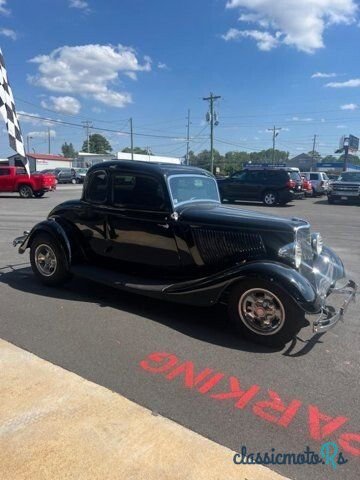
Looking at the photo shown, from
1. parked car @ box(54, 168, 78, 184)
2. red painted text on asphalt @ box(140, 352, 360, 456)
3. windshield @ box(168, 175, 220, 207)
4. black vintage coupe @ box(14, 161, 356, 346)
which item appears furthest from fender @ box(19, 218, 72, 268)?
parked car @ box(54, 168, 78, 184)

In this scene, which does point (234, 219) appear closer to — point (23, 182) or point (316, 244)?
point (316, 244)

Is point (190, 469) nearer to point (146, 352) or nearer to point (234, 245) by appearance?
point (146, 352)

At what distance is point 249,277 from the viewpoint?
4.04 metres

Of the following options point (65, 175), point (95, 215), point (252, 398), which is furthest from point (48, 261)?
point (65, 175)

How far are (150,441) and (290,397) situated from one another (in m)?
1.21

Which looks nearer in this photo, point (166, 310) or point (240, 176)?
point (166, 310)

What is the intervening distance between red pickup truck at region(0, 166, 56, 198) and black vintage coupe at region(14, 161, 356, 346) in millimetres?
18407

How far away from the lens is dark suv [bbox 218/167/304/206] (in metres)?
20.7

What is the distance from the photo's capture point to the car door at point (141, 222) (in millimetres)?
4848

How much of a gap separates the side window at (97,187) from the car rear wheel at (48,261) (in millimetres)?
807

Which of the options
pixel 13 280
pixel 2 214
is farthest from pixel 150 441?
pixel 2 214

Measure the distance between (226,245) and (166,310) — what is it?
3.87 feet

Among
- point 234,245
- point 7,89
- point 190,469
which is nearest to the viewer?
point 190,469

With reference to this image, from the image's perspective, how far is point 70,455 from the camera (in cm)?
243
